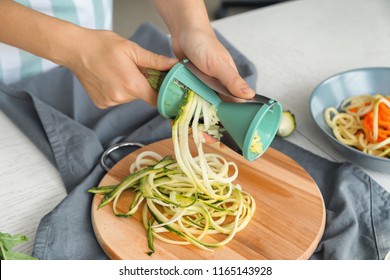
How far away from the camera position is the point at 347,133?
1.55 metres

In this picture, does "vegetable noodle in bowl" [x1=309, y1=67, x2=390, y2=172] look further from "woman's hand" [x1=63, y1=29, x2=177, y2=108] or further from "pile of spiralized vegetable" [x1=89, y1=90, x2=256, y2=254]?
"woman's hand" [x1=63, y1=29, x2=177, y2=108]

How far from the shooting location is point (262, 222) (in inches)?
52.2

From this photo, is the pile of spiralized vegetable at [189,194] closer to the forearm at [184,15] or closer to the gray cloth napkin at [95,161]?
the gray cloth napkin at [95,161]

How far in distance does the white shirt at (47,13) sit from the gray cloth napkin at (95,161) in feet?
0.17

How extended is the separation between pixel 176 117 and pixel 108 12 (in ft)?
2.54

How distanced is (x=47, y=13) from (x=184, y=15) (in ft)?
1.68

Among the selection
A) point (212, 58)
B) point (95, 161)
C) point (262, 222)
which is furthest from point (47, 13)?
point (262, 222)

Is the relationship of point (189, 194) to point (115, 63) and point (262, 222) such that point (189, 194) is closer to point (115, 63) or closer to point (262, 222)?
point (262, 222)

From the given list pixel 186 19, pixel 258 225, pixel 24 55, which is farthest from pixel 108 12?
pixel 258 225

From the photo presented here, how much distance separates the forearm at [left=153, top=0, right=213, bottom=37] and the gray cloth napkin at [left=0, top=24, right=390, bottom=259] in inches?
10.5

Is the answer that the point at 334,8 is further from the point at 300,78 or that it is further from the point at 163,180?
the point at 163,180

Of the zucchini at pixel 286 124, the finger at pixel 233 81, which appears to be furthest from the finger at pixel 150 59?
the zucchini at pixel 286 124

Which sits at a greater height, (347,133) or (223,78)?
(223,78)

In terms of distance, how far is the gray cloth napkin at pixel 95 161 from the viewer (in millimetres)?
1285
